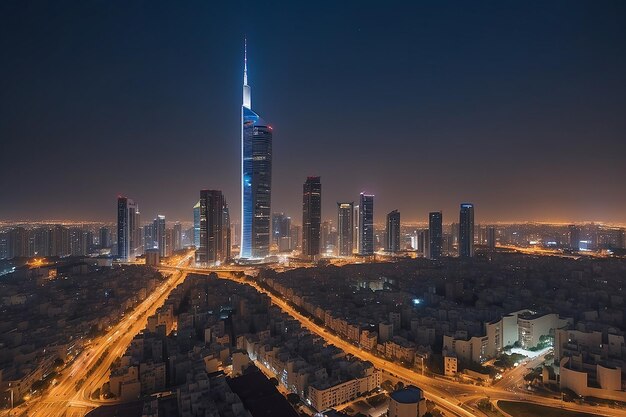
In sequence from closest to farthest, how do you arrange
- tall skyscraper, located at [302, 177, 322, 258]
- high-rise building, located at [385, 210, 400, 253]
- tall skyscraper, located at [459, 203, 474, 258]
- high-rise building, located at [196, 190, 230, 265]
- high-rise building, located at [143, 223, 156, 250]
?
1. high-rise building, located at [196, 190, 230, 265]
2. tall skyscraper, located at [302, 177, 322, 258]
3. tall skyscraper, located at [459, 203, 474, 258]
4. high-rise building, located at [385, 210, 400, 253]
5. high-rise building, located at [143, 223, 156, 250]

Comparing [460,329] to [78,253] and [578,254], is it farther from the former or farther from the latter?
[78,253]

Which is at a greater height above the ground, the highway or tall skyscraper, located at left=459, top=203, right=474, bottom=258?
tall skyscraper, located at left=459, top=203, right=474, bottom=258

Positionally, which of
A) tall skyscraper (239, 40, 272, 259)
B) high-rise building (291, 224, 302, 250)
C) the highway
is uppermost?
tall skyscraper (239, 40, 272, 259)

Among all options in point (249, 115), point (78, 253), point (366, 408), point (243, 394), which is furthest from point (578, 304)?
point (78, 253)

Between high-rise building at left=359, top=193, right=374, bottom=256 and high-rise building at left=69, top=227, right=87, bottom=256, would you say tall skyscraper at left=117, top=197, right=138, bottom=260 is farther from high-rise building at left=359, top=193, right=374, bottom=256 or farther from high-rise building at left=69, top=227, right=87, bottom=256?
high-rise building at left=359, top=193, right=374, bottom=256

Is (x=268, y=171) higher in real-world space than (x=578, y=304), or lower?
higher

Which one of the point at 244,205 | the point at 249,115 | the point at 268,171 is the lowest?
the point at 244,205

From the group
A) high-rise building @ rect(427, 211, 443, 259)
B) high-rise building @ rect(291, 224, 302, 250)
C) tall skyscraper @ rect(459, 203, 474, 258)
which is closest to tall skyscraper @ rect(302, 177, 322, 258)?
high-rise building @ rect(291, 224, 302, 250)

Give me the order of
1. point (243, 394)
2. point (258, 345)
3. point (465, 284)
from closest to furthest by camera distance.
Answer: point (243, 394)
point (258, 345)
point (465, 284)
